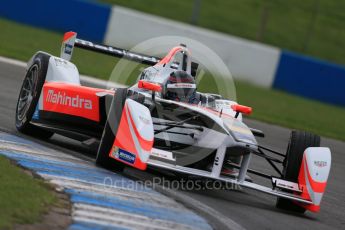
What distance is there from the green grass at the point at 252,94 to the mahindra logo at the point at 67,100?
9.20 metres

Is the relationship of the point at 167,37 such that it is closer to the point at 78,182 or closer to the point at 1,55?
the point at 1,55

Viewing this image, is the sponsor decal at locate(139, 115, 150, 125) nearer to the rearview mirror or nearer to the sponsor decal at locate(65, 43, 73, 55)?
the rearview mirror

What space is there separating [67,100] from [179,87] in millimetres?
1469

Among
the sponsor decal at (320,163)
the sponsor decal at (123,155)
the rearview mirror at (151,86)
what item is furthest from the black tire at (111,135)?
the sponsor decal at (320,163)

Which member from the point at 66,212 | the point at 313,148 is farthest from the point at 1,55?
the point at 66,212

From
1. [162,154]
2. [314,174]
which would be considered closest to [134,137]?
[162,154]

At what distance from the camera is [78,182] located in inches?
347

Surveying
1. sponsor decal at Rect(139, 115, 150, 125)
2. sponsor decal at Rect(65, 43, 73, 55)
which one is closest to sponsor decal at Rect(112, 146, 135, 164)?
sponsor decal at Rect(139, 115, 150, 125)

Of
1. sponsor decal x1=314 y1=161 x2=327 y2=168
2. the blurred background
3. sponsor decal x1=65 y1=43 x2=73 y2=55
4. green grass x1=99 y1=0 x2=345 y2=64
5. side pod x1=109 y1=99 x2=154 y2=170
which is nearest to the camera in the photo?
side pod x1=109 y1=99 x2=154 y2=170

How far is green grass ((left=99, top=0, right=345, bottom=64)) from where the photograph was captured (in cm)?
2908

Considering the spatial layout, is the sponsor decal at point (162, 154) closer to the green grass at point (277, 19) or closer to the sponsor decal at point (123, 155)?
the sponsor decal at point (123, 155)

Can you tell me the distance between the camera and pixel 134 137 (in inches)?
376

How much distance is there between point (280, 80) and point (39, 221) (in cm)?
2037

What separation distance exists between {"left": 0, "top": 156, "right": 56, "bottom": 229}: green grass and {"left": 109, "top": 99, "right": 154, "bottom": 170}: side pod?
50.5 inches
